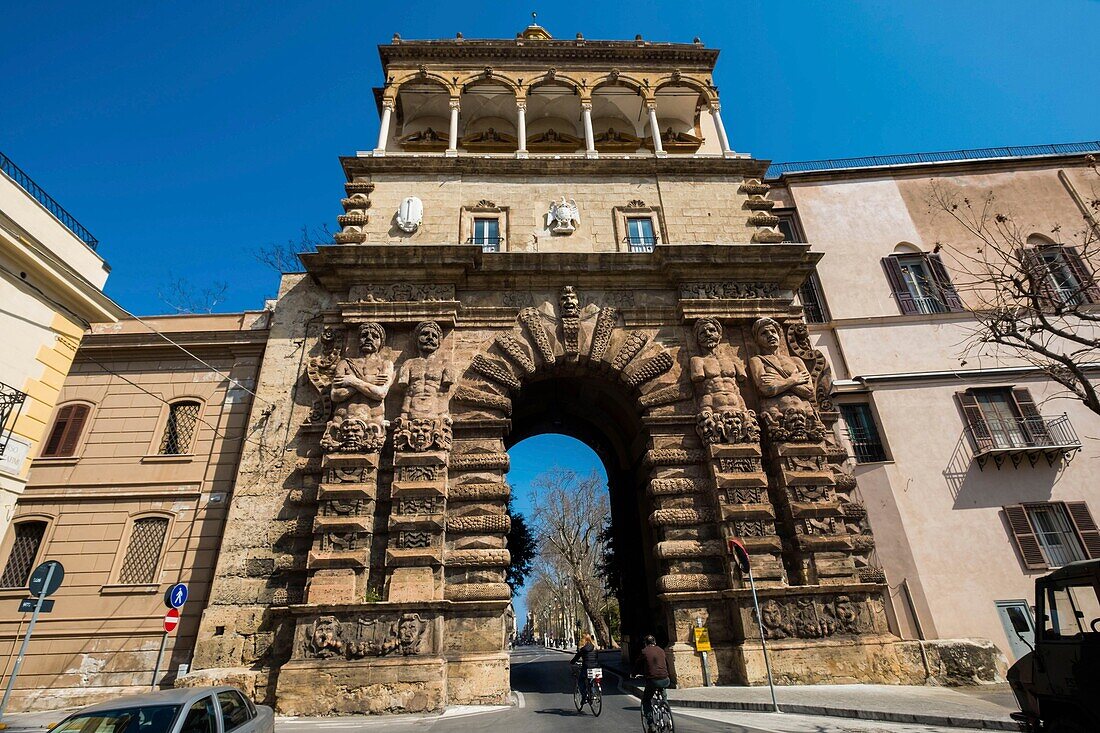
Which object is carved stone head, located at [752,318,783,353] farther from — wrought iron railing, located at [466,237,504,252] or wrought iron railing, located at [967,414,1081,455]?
wrought iron railing, located at [466,237,504,252]

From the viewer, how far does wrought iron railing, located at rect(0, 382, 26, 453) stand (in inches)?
383

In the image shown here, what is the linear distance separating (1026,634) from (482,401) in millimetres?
14715

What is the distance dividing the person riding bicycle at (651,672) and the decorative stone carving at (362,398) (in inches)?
282

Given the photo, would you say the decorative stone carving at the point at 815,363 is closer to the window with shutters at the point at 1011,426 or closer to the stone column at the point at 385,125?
the window with shutters at the point at 1011,426

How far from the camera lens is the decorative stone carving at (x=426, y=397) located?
11.9m

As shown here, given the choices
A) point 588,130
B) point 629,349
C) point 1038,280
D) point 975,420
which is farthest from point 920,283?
point 588,130

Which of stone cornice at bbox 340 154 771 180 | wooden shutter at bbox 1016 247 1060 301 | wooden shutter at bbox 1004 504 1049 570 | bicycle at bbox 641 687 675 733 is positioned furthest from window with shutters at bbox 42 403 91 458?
wooden shutter at bbox 1004 504 1049 570

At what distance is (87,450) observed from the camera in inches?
558

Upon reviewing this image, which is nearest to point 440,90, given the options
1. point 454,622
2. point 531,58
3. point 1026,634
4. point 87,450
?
point 531,58

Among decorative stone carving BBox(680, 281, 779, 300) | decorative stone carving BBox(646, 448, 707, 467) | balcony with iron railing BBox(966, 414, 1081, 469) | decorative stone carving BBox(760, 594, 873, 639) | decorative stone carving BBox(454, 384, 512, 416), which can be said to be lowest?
decorative stone carving BBox(760, 594, 873, 639)

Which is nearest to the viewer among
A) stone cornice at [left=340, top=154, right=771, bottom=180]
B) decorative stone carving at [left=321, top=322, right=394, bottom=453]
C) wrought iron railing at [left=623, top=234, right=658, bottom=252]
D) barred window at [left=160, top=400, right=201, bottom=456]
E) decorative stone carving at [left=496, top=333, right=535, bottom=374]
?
decorative stone carving at [left=321, top=322, right=394, bottom=453]

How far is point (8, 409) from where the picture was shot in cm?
983

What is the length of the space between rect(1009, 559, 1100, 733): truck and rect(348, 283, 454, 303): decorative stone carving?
40.1ft

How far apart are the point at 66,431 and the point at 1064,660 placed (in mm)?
20742
